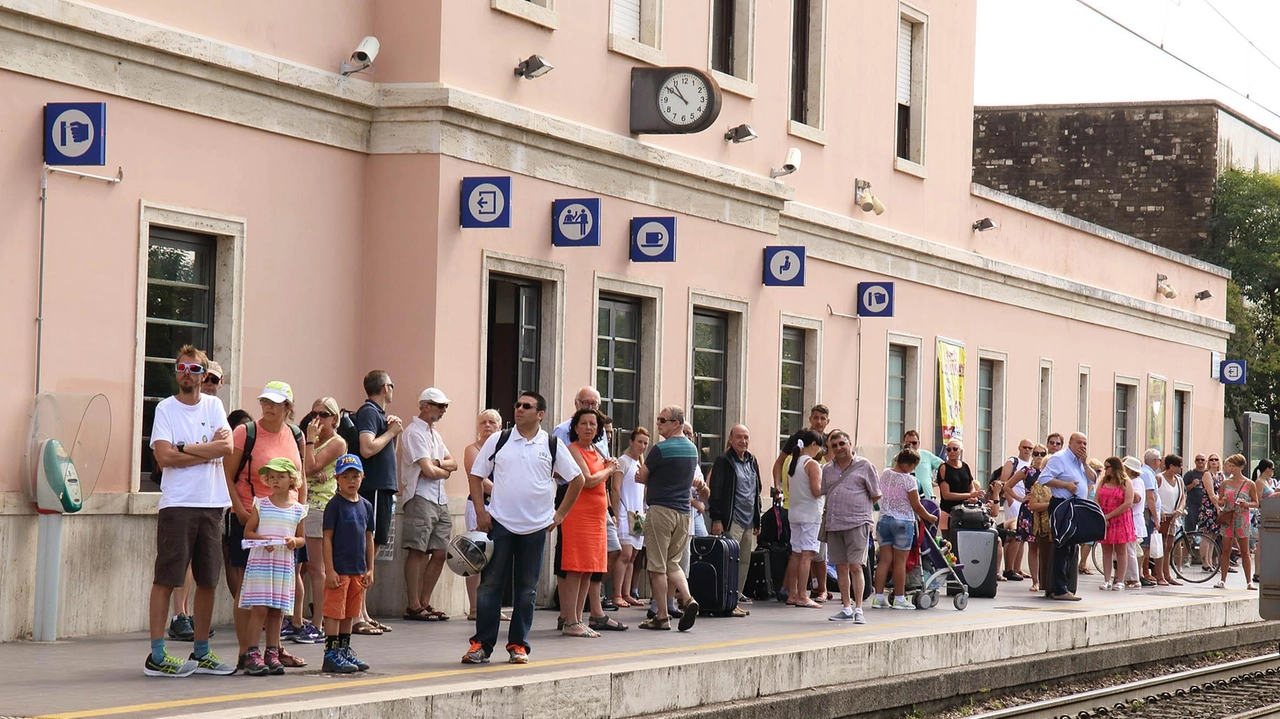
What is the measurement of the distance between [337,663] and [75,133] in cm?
409

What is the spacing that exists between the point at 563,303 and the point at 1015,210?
13235mm

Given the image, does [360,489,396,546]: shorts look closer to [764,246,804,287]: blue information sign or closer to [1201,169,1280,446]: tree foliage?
[764,246,804,287]: blue information sign

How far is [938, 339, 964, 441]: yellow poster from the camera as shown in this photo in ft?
84.1

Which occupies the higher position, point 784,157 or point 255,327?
point 784,157

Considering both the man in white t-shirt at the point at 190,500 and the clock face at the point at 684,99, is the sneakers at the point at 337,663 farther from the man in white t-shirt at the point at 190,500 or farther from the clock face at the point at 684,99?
the clock face at the point at 684,99

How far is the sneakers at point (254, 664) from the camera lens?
34.8 ft

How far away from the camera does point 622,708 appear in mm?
11156

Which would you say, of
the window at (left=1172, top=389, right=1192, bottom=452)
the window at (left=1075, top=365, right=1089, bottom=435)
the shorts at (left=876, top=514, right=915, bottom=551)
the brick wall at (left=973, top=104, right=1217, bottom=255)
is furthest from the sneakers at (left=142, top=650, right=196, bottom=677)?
the brick wall at (left=973, top=104, right=1217, bottom=255)

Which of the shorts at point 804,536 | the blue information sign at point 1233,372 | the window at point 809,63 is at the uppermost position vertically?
the window at point 809,63

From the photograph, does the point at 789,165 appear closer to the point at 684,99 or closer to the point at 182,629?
the point at 684,99

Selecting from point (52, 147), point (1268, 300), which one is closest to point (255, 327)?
point (52, 147)

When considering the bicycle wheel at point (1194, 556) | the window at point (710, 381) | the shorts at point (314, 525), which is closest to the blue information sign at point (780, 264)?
the window at point (710, 381)

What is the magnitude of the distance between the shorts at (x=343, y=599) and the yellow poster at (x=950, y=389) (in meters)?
15.6

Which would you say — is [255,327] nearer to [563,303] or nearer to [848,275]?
[563,303]
